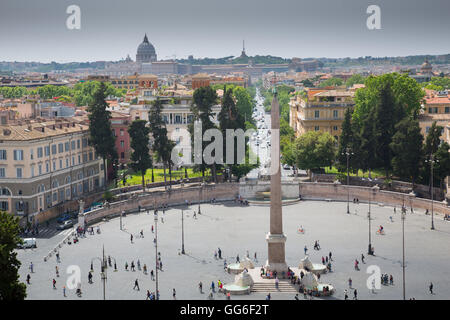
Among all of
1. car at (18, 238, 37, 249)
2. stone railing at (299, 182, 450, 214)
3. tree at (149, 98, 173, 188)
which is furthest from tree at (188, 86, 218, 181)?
car at (18, 238, 37, 249)

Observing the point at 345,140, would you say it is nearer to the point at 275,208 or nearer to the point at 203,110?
the point at 203,110

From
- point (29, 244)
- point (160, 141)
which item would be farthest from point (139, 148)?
point (29, 244)

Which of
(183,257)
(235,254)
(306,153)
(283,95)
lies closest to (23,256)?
(183,257)

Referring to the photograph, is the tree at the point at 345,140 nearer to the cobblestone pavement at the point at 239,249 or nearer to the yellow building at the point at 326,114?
the cobblestone pavement at the point at 239,249

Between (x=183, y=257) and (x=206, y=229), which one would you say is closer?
(x=183, y=257)
